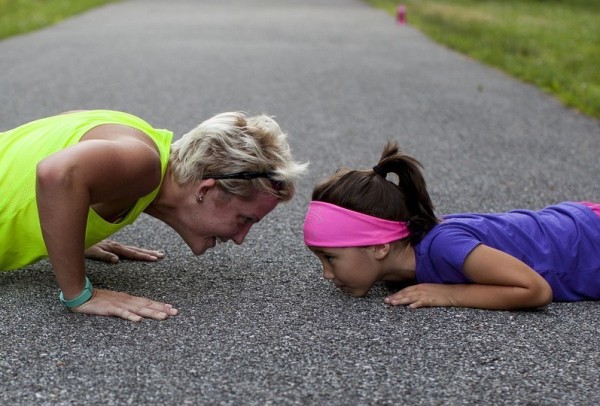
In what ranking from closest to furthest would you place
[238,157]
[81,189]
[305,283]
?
[81,189] < [238,157] < [305,283]

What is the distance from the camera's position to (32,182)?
332 cm

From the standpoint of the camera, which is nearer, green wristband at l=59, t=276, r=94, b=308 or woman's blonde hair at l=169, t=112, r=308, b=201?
green wristband at l=59, t=276, r=94, b=308

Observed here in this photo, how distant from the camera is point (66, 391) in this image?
2592 millimetres

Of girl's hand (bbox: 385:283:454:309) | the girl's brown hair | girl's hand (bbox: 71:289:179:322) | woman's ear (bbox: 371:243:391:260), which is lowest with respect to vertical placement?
girl's hand (bbox: 385:283:454:309)

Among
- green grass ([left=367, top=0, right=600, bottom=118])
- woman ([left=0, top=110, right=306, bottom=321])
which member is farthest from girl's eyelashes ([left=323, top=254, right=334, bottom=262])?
green grass ([left=367, top=0, right=600, bottom=118])

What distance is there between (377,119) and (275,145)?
4.52 metres

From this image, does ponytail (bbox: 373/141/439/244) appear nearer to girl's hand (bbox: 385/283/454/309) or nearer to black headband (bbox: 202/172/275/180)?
girl's hand (bbox: 385/283/454/309)

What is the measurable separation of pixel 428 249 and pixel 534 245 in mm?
437

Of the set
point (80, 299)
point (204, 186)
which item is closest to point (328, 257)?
point (204, 186)

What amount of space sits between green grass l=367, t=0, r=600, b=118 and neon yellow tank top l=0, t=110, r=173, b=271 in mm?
5762

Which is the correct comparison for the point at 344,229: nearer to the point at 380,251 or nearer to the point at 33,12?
the point at 380,251

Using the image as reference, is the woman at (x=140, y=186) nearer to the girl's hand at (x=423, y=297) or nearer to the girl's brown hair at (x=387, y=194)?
the girl's brown hair at (x=387, y=194)

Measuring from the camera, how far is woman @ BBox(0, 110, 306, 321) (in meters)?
Answer: 3.13

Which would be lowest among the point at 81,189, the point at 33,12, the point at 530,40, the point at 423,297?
the point at 33,12
